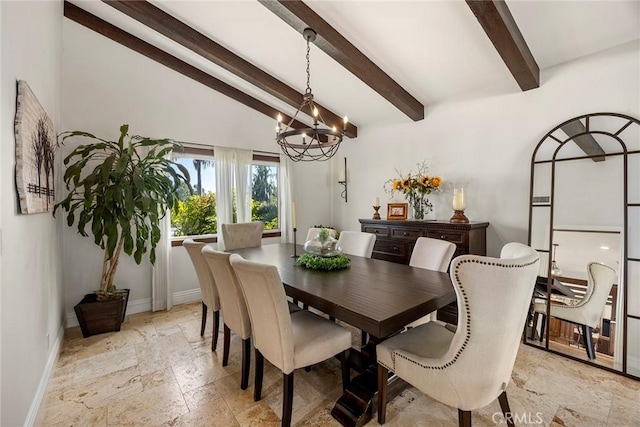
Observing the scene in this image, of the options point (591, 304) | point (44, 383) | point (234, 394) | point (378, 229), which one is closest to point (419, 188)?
point (378, 229)

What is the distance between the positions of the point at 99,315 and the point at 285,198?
273cm

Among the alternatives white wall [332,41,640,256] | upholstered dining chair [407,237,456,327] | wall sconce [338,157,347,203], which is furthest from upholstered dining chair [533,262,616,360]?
wall sconce [338,157,347,203]

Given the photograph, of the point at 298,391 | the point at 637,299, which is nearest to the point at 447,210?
the point at 637,299

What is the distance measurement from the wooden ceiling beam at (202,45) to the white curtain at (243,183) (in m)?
1.00

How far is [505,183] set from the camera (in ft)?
Answer: 10.1

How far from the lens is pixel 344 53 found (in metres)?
2.73

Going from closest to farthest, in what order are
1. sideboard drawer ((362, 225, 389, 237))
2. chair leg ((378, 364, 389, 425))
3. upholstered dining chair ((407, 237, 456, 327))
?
1. chair leg ((378, 364, 389, 425))
2. upholstered dining chair ((407, 237, 456, 327))
3. sideboard drawer ((362, 225, 389, 237))

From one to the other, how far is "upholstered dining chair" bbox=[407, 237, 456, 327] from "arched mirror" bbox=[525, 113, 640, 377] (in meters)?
1.05

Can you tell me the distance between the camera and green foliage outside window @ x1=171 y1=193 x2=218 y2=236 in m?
3.91

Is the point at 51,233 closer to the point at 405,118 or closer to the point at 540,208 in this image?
the point at 405,118

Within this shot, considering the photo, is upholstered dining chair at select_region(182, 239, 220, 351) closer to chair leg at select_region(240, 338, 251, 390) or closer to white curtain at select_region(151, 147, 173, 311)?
chair leg at select_region(240, 338, 251, 390)

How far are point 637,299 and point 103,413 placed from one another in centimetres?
388

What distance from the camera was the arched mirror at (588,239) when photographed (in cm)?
226

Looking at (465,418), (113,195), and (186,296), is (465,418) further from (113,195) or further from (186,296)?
(186,296)
